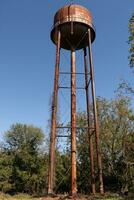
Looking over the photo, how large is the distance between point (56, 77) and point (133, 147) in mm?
7002

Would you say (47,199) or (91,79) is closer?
(47,199)

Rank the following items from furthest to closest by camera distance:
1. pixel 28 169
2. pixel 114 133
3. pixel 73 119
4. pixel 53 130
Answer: pixel 28 169 < pixel 114 133 < pixel 73 119 < pixel 53 130

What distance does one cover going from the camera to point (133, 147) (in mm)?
20562

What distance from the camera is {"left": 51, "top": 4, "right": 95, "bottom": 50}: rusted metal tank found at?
61.1 feet

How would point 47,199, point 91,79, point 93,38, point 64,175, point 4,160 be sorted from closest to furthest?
point 47,199
point 91,79
point 93,38
point 64,175
point 4,160

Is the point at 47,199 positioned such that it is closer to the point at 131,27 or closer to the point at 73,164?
the point at 73,164

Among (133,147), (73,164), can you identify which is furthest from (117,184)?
(73,164)

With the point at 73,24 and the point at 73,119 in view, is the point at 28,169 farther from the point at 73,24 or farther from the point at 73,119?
the point at 73,24

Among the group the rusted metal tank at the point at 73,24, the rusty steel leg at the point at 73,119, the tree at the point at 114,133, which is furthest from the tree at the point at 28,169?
the rusted metal tank at the point at 73,24

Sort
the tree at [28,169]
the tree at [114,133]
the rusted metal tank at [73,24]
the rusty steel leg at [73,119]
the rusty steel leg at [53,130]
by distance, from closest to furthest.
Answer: the rusty steel leg at [53,130] → the rusty steel leg at [73,119] → the rusted metal tank at [73,24] → the tree at [114,133] → the tree at [28,169]

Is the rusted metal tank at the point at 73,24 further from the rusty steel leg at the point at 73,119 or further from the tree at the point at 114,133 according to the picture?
the tree at the point at 114,133

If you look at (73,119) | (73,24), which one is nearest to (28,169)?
(73,119)

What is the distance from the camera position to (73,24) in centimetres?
1866

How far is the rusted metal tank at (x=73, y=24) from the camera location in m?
18.6
